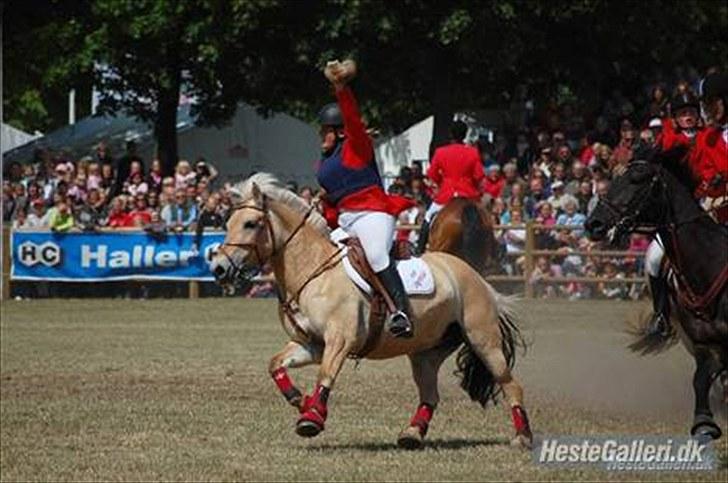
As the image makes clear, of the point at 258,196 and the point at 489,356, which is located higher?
the point at 258,196

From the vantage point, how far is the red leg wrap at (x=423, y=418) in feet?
43.9

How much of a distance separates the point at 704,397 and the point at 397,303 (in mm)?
2232

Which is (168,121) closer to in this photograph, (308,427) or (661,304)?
(661,304)

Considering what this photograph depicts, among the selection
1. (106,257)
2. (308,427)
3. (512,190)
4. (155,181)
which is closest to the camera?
(308,427)

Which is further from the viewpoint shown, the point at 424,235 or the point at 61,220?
the point at 61,220

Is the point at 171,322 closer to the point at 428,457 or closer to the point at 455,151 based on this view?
the point at 455,151

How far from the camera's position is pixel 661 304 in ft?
44.3

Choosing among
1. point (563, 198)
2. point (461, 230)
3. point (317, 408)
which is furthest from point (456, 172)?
point (317, 408)

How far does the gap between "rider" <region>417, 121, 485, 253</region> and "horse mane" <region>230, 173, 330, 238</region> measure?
7.66 metres

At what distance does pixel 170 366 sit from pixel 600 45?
17.3 metres

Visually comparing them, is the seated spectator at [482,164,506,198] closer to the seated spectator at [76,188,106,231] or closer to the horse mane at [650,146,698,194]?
the seated spectator at [76,188,106,231]

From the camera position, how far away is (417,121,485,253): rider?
70.7 ft

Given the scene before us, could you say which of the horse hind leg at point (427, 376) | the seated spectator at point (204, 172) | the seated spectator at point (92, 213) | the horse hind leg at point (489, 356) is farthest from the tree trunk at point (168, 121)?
the horse hind leg at point (489, 356)

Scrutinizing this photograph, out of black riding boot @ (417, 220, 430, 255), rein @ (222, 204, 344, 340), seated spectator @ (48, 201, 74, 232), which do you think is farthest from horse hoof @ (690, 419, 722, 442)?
seated spectator @ (48, 201, 74, 232)
